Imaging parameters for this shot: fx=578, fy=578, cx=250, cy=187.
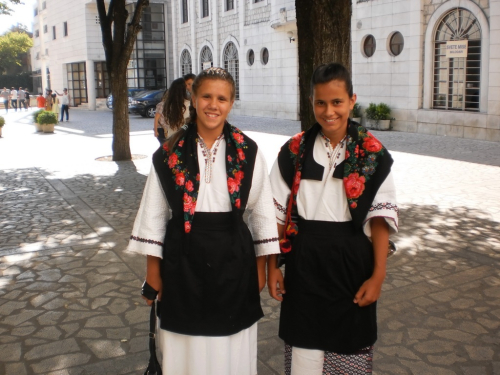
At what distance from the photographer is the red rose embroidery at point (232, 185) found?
2.63 metres

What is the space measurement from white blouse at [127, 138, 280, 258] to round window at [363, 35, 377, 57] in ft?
57.1

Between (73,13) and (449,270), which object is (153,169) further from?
(73,13)

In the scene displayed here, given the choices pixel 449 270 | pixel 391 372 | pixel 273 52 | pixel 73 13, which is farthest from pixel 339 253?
pixel 73 13

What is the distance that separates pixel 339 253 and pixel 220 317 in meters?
0.62

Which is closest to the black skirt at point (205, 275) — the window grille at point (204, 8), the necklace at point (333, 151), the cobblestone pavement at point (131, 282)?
the necklace at point (333, 151)

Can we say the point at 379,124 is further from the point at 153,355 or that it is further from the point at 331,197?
the point at 153,355

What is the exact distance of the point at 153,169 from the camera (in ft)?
8.80

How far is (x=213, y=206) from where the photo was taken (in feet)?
8.70

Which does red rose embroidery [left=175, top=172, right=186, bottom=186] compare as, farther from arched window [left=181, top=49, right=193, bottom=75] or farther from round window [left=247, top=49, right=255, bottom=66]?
arched window [left=181, top=49, right=193, bottom=75]

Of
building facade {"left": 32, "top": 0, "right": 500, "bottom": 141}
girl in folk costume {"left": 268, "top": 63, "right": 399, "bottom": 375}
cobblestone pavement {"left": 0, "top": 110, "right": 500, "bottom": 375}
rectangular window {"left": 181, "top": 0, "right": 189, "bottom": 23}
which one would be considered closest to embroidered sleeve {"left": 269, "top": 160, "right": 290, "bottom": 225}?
girl in folk costume {"left": 268, "top": 63, "right": 399, "bottom": 375}

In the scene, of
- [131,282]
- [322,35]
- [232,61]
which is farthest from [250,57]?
[131,282]

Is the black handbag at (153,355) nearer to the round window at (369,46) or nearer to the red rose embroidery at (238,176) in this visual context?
the red rose embroidery at (238,176)

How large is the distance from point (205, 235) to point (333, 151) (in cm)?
72

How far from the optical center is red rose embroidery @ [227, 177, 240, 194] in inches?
104
